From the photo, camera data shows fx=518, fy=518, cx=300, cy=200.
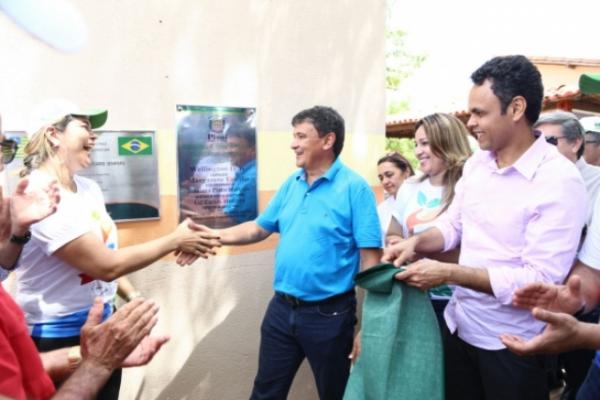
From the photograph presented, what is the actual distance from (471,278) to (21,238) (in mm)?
1841

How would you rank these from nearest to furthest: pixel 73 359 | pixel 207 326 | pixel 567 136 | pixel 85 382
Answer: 1. pixel 85 382
2. pixel 73 359
3. pixel 207 326
4. pixel 567 136

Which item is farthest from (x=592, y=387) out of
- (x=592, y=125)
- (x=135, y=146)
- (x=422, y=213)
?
(x=592, y=125)

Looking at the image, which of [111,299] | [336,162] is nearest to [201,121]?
[336,162]

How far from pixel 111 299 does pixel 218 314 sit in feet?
3.20

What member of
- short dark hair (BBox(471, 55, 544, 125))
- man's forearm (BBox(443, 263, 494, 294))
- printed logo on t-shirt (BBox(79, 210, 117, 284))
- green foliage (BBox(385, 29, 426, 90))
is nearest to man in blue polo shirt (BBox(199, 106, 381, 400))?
printed logo on t-shirt (BBox(79, 210, 117, 284))

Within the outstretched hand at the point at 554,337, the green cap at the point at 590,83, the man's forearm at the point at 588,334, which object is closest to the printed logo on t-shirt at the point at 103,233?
the outstretched hand at the point at 554,337

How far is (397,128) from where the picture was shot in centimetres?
1358

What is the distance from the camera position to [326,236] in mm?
2910

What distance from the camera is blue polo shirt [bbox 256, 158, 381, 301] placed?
2.90m

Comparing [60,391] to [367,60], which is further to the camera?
[367,60]

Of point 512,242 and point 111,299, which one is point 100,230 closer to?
point 111,299

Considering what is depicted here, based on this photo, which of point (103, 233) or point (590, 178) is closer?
point (103, 233)

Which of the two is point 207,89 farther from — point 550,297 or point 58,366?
point 550,297

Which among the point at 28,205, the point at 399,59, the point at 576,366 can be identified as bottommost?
the point at 576,366
